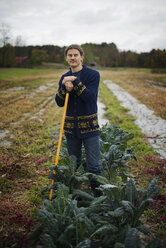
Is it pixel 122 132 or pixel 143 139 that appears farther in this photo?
pixel 143 139

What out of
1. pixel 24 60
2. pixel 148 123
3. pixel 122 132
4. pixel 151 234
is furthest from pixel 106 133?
pixel 24 60

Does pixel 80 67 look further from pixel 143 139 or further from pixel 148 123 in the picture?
pixel 148 123

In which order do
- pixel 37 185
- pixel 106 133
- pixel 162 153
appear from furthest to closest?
pixel 162 153
pixel 106 133
pixel 37 185

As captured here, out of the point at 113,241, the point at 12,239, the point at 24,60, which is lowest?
the point at 12,239

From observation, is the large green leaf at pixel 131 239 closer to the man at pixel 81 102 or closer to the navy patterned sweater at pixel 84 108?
the man at pixel 81 102

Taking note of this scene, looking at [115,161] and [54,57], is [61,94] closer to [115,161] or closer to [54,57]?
[115,161]

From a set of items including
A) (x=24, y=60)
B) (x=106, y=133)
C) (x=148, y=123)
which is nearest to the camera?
(x=106, y=133)

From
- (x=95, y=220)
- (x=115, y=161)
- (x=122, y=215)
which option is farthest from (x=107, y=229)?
(x=115, y=161)

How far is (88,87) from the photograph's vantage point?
2.96 meters

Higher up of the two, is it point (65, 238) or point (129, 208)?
point (129, 208)

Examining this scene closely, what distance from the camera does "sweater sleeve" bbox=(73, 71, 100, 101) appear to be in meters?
2.79

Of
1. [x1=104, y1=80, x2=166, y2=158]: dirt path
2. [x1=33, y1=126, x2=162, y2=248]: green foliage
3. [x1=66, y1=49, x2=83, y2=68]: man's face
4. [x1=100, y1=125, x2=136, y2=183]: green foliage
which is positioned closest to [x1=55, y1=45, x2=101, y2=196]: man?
[x1=66, y1=49, x2=83, y2=68]: man's face

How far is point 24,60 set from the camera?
6856 centimetres

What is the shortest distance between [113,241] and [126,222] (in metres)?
0.30
